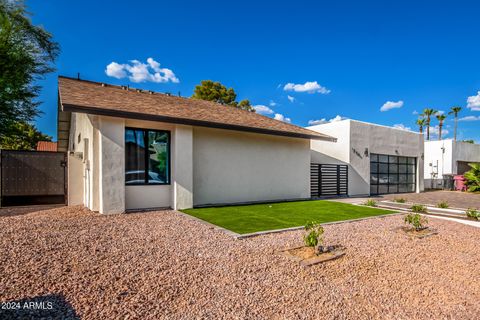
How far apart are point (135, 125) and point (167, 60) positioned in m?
10.3

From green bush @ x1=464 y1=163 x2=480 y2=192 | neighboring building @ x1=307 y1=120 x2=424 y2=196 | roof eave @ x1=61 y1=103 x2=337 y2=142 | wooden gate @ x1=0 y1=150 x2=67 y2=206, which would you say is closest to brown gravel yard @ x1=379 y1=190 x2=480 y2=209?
neighboring building @ x1=307 y1=120 x2=424 y2=196

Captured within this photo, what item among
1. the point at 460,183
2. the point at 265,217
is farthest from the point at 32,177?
the point at 460,183

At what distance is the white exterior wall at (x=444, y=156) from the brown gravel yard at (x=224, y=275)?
77.5ft

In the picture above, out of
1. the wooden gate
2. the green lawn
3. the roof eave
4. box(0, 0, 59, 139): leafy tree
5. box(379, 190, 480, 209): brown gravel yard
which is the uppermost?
box(0, 0, 59, 139): leafy tree

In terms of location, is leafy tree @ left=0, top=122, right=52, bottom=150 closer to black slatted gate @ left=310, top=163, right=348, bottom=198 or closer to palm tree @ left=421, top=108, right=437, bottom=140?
black slatted gate @ left=310, top=163, right=348, bottom=198

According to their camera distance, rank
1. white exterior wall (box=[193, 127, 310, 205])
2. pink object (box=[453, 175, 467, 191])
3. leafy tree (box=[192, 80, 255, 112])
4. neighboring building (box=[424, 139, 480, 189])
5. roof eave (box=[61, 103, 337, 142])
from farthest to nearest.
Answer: leafy tree (box=[192, 80, 255, 112]), neighboring building (box=[424, 139, 480, 189]), pink object (box=[453, 175, 467, 191]), white exterior wall (box=[193, 127, 310, 205]), roof eave (box=[61, 103, 337, 142])

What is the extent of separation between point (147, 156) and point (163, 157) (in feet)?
1.83

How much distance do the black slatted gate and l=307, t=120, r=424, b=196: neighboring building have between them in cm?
44

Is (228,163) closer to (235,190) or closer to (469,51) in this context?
(235,190)

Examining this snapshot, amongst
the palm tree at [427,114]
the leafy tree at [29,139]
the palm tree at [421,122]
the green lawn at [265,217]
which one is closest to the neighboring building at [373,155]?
the green lawn at [265,217]

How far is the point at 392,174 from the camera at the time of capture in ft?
59.4

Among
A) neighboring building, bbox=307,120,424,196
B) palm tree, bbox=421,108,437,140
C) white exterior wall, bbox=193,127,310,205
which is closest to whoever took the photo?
white exterior wall, bbox=193,127,310,205

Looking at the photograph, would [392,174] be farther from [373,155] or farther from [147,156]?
[147,156]

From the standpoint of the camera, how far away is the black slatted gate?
46.7 ft
